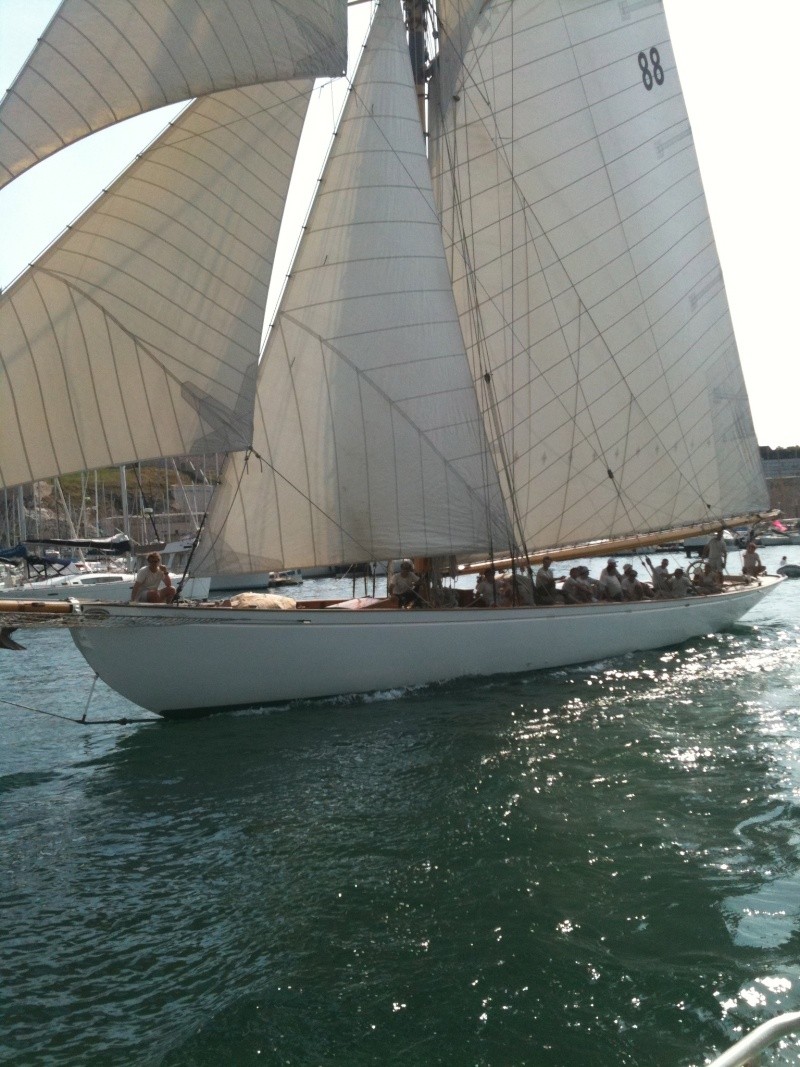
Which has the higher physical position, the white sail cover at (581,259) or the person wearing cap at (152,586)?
the white sail cover at (581,259)

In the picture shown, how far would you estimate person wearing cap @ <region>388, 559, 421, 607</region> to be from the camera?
51.5ft

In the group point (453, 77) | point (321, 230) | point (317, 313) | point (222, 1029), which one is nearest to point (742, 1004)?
point (222, 1029)

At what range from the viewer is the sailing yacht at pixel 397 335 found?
11.4m

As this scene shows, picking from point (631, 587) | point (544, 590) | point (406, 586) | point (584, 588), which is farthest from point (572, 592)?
point (406, 586)

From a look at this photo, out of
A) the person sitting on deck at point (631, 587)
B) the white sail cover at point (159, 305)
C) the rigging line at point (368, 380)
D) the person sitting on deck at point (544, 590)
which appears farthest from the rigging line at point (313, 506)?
the person sitting on deck at point (631, 587)

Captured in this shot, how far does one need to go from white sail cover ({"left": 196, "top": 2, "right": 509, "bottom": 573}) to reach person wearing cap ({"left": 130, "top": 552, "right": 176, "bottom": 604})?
0.63 metres

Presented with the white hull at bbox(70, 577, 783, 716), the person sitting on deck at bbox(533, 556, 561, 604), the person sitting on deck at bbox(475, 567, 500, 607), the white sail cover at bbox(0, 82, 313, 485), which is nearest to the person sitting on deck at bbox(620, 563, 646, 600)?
the person sitting on deck at bbox(533, 556, 561, 604)

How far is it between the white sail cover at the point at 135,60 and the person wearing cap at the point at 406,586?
8.02 metres

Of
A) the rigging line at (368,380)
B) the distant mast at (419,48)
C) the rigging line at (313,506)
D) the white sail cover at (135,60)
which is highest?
the distant mast at (419,48)

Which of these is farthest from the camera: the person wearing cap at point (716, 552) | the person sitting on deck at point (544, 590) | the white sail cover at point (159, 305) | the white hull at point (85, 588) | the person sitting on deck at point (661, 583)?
the white hull at point (85, 588)

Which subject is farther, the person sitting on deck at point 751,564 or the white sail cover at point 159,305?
the person sitting on deck at point 751,564

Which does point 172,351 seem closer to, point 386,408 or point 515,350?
point 386,408

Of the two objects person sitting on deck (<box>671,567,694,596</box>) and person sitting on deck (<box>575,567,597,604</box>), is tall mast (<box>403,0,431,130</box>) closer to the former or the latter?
person sitting on deck (<box>575,567,597,604</box>)

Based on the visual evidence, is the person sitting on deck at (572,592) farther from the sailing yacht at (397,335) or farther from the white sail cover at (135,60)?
the white sail cover at (135,60)
